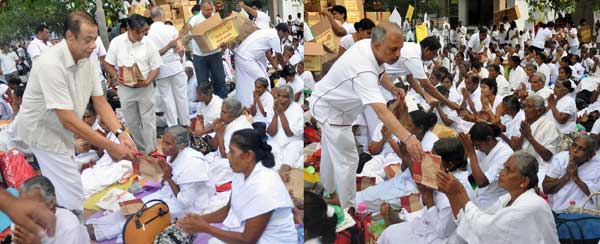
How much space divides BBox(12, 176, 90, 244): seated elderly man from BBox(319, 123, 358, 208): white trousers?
87 cm

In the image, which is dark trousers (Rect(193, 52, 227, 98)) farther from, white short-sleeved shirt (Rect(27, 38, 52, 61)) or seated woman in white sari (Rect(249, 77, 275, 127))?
white short-sleeved shirt (Rect(27, 38, 52, 61))

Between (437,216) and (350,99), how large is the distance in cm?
65

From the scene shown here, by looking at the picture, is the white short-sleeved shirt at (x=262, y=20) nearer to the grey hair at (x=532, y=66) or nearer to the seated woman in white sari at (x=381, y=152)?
the seated woman in white sari at (x=381, y=152)

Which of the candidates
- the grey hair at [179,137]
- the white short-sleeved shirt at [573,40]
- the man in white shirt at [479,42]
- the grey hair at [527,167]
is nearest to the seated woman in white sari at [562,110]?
the white short-sleeved shirt at [573,40]

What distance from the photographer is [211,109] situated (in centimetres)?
214

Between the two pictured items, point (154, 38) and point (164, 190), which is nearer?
point (154, 38)

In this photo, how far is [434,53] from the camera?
227 centimetres

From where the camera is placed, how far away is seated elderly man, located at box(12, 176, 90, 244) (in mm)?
1794

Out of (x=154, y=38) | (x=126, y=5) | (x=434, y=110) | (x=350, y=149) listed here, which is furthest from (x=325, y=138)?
(x=126, y=5)

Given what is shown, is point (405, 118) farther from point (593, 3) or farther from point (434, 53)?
point (593, 3)

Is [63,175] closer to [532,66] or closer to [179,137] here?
[179,137]

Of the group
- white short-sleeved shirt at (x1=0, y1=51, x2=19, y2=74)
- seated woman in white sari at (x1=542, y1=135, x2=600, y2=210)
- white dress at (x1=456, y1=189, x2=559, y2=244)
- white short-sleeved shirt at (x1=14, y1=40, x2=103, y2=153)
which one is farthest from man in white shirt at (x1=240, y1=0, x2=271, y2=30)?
seated woman in white sari at (x1=542, y1=135, x2=600, y2=210)

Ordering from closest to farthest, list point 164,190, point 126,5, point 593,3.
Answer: point 126,5 < point 164,190 < point 593,3

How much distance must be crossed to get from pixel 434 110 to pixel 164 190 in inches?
43.4
